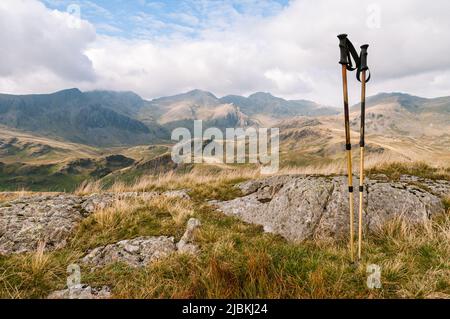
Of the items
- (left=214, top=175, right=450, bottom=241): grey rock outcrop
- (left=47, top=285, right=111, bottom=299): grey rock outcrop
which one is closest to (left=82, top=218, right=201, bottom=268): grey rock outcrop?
(left=47, top=285, right=111, bottom=299): grey rock outcrop

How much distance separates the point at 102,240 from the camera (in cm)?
834

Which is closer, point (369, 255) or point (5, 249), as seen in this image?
point (369, 255)

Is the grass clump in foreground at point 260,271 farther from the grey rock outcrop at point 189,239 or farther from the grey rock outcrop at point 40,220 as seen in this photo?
the grey rock outcrop at point 40,220

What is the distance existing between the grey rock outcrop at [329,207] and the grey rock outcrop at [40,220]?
511 centimetres

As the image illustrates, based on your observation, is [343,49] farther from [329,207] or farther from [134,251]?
[134,251]

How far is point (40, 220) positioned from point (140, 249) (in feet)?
11.2

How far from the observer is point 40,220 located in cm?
892

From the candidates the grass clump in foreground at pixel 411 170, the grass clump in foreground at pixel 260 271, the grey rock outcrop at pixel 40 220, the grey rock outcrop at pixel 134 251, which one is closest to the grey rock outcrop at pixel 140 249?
the grey rock outcrop at pixel 134 251

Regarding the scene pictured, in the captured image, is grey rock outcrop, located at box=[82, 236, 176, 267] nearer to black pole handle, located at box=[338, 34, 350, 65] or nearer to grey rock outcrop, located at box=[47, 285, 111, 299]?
grey rock outcrop, located at box=[47, 285, 111, 299]

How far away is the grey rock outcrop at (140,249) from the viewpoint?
7395 mm

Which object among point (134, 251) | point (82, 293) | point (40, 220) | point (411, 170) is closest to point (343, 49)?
point (82, 293)
